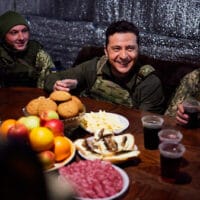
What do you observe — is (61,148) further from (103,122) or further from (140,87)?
(140,87)

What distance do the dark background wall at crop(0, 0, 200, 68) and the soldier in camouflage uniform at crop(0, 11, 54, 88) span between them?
0.55 metres

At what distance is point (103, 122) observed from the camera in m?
1.75

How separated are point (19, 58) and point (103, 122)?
5.71 feet

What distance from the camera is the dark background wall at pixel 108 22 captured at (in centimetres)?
306

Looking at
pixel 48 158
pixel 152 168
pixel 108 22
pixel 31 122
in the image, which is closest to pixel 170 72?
pixel 108 22

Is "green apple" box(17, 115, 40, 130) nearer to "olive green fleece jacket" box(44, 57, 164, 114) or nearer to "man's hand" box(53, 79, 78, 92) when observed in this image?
"man's hand" box(53, 79, 78, 92)

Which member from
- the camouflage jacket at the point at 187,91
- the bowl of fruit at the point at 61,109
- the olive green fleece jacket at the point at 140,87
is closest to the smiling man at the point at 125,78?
the olive green fleece jacket at the point at 140,87

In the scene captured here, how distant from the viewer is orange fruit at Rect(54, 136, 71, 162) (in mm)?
1312

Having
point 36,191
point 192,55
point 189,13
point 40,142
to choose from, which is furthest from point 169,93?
point 36,191

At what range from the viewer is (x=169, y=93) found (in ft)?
9.01

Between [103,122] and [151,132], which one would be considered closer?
[151,132]

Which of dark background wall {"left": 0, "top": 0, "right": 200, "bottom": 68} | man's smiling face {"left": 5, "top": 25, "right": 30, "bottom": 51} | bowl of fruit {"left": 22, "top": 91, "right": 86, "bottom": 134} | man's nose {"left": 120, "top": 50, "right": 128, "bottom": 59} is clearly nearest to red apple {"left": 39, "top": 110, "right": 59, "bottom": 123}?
bowl of fruit {"left": 22, "top": 91, "right": 86, "bottom": 134}

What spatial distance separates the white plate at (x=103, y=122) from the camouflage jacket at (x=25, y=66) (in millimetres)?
1401

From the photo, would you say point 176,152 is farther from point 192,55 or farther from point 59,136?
point 192,55
